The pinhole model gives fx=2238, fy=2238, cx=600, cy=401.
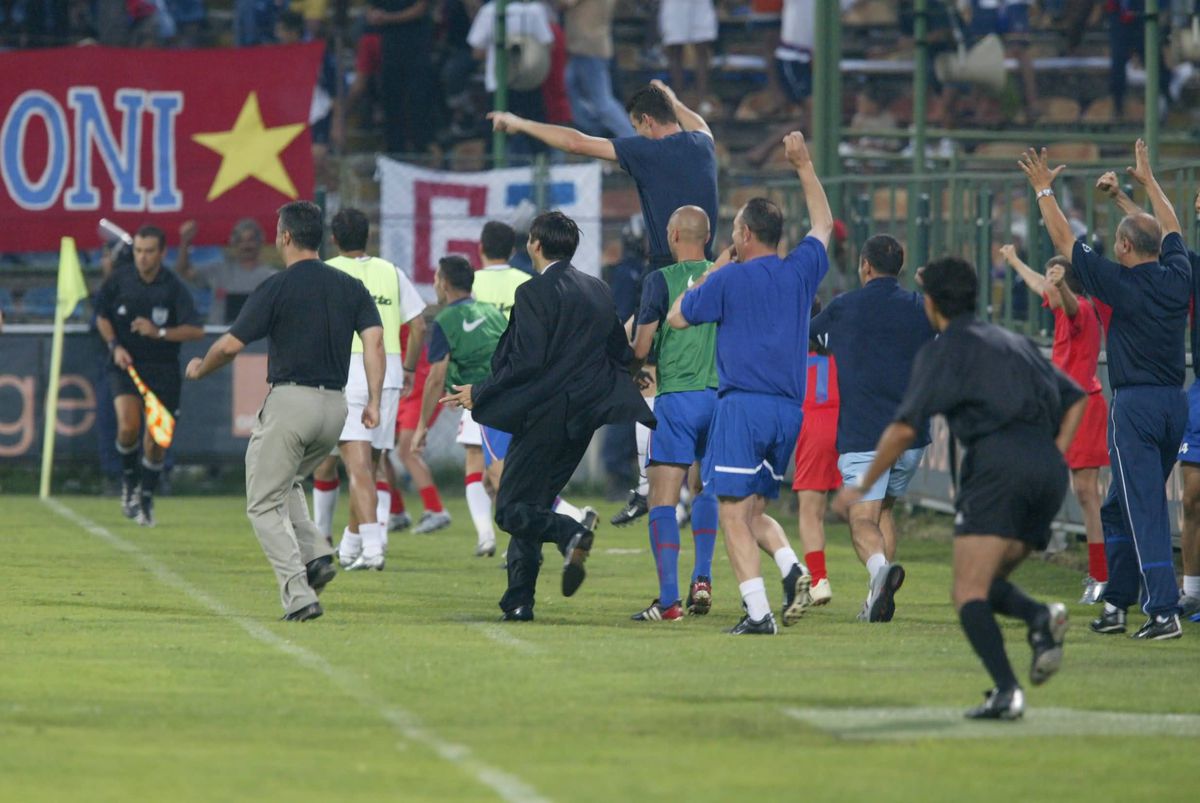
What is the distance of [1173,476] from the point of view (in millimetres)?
14461

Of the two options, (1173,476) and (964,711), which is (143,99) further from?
(964,711)

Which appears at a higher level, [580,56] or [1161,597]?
[580,56]

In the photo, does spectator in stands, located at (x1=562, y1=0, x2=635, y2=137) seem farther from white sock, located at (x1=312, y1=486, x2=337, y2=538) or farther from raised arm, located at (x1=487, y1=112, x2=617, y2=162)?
raised arm, located at (x1=487, y1=112, x2=617, y2=162)

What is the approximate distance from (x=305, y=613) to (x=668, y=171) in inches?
123

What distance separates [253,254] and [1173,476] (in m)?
10.5

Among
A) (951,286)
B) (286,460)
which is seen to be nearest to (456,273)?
(286,460)

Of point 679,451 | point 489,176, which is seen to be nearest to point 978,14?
point 489,176

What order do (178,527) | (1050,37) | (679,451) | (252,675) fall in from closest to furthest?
(252,675) → (679,451) → (178,527) → (1050,37)

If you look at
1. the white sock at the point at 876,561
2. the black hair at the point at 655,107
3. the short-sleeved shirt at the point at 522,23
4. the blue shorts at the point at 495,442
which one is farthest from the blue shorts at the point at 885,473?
the short-sleeved shirt at the point at 522,23

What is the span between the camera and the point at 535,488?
37.6ft

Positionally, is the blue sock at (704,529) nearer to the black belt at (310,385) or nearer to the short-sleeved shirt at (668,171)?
the short-sleeved shirt at (668,171)

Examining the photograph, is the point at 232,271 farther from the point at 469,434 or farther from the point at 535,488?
the point at 535,488

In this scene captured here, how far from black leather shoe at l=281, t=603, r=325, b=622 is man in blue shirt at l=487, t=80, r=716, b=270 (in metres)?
2.67

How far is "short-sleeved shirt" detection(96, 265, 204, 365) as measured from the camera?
1877 cm
